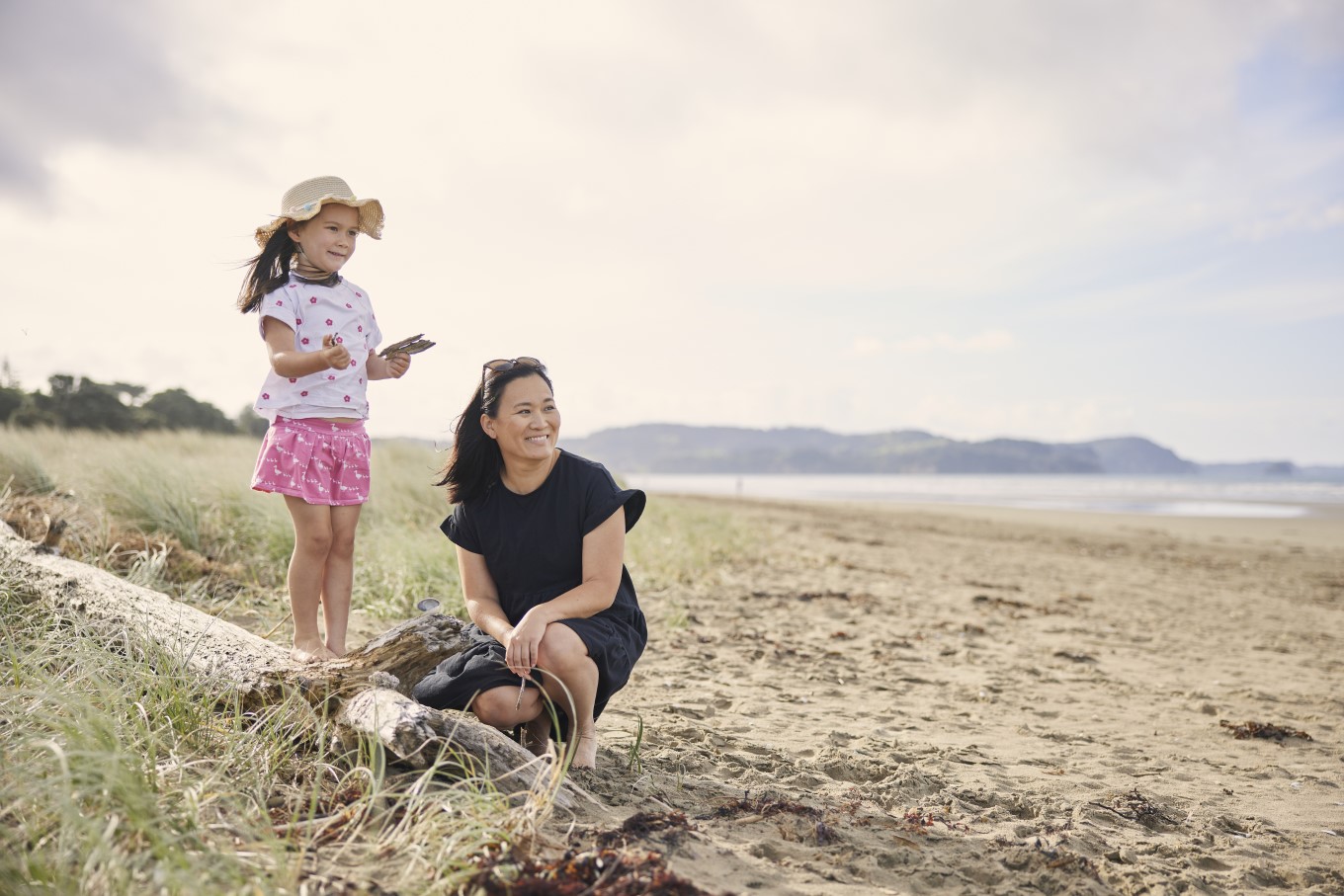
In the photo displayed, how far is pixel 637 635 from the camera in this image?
124 inches

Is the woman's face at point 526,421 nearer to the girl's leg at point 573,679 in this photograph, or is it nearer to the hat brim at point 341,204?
the girl's leg at point 573,679

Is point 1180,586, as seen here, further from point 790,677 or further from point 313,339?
point 313,339

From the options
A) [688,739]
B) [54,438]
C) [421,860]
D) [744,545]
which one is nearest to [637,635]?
[688,739]

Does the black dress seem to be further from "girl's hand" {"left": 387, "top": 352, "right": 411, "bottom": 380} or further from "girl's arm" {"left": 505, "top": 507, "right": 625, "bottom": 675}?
"girl's hand" {"left": 387, "top": 352, "right": 411, "bottom": 380}

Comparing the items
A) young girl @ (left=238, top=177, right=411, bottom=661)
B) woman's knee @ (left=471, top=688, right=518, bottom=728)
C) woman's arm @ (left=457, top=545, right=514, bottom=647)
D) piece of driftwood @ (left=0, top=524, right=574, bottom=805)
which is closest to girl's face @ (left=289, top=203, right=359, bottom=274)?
young girl @ (left=238, top=177, right=411, bottom=661)

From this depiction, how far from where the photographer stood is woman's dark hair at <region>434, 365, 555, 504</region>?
3076mm

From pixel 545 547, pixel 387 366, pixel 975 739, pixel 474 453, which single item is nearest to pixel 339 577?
pixel 387 366

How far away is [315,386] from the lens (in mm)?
3543

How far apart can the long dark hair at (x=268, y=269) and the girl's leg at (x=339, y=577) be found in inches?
37.9

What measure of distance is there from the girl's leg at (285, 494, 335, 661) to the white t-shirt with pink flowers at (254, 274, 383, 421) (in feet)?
1.29

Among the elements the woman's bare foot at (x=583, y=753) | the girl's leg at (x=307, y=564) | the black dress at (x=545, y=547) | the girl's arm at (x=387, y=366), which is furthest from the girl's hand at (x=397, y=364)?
the woman's bare foot at (x=583, y=753)

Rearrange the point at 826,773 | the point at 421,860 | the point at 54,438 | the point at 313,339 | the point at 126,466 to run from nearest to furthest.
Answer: the point at 421,860
the point at 826,773
the point at 313,339
the point at 126,466
the point at 54,438

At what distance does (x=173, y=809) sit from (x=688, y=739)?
2.09 m

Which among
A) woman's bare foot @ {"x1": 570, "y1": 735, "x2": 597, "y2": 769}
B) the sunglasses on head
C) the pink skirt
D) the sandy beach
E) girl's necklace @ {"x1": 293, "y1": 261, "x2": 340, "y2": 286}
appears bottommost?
the sandy beach
